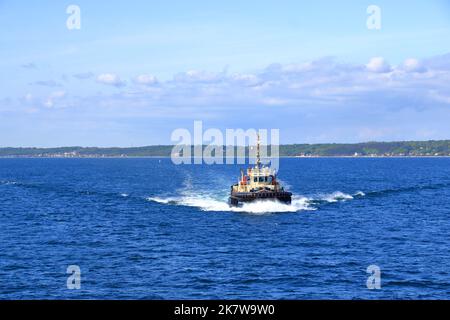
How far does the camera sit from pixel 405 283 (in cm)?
4228

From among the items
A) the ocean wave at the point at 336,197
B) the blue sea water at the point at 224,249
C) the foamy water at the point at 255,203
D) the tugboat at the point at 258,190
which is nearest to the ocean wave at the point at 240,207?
the foamy water at the point at 255,203

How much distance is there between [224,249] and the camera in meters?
57.3

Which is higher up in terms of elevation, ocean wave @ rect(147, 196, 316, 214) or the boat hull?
the boat hull

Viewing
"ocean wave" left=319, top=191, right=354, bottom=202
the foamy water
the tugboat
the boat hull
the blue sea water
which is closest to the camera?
the blue sea water

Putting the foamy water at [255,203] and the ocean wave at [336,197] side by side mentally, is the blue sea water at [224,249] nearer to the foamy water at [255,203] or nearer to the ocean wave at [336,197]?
the foamy water at [255,203]

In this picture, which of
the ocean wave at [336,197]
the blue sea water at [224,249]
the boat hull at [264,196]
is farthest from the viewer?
the ocean wave at [336,197]

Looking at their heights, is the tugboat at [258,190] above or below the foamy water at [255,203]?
above

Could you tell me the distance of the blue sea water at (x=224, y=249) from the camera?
40812mm

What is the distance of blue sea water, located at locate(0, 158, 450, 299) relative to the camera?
40812 millimetres

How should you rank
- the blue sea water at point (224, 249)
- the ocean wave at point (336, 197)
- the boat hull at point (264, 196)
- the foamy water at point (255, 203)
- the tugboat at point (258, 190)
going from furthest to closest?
1. the ocean wave at point (336, 197)
2. the tugboat at point (258, 190)
3. the boat hull at point (264, 196)
4. the foamy water at point (255, 203)
5. the blue sea water at point (224, 249)

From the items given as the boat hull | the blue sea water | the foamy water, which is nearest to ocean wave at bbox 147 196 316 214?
the foamy water

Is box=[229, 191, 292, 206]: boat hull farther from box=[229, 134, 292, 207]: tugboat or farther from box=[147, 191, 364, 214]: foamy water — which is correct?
box=[147, 191, 364, 214]: foamy water

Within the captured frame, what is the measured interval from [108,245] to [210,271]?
18.0 m

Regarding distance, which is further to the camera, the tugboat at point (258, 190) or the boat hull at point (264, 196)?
the tugboat at point (258, 190)
